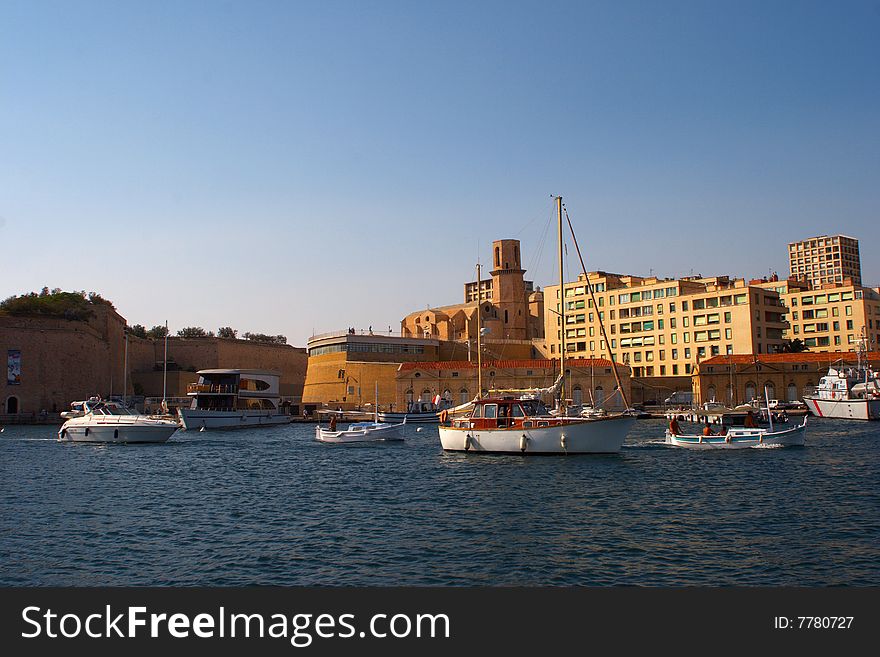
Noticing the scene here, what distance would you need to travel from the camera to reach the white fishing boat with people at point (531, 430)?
1195 inches

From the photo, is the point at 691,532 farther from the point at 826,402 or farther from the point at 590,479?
the point at 826,402

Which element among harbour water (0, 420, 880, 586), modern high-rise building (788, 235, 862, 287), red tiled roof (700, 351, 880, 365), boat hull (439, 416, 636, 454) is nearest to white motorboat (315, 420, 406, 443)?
harbour water (0, 420, 880, 586)

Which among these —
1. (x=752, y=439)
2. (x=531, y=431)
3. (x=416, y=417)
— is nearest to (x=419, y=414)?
(x=416, y=417)

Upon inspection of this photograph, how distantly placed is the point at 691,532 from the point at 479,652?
32.2ft

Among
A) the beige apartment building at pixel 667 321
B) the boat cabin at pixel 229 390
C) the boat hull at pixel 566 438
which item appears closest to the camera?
the boat hull at pixel 566 438

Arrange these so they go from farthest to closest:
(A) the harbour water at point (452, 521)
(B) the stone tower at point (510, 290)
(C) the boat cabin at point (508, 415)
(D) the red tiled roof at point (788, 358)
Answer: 1. (B) the stone tower at point (510, 290)
2. (D) the red tiled roof at point (788, 358)
3. (C) the boat cabin at point (508, 415)
4. (A) the harbour water at point (452, 521)

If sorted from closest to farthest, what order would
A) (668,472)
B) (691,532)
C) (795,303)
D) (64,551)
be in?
(64,551), (691,532), (668,472), (795,303)

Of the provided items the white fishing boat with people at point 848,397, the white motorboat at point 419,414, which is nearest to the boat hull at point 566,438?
the white motorboat at point 419,414

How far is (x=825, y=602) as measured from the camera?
360 inches

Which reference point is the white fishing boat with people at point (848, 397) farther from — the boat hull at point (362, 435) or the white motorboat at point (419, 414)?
the boat hull at point (362, 435)

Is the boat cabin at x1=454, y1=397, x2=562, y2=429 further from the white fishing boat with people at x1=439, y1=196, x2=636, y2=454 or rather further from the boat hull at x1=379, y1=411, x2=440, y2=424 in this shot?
the boat hull at x1=379, y1=411, x2=440, y2=424

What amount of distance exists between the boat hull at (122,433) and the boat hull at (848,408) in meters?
46.8

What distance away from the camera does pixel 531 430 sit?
30953mm

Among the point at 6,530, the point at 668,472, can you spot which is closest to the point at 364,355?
the point at 668,472
